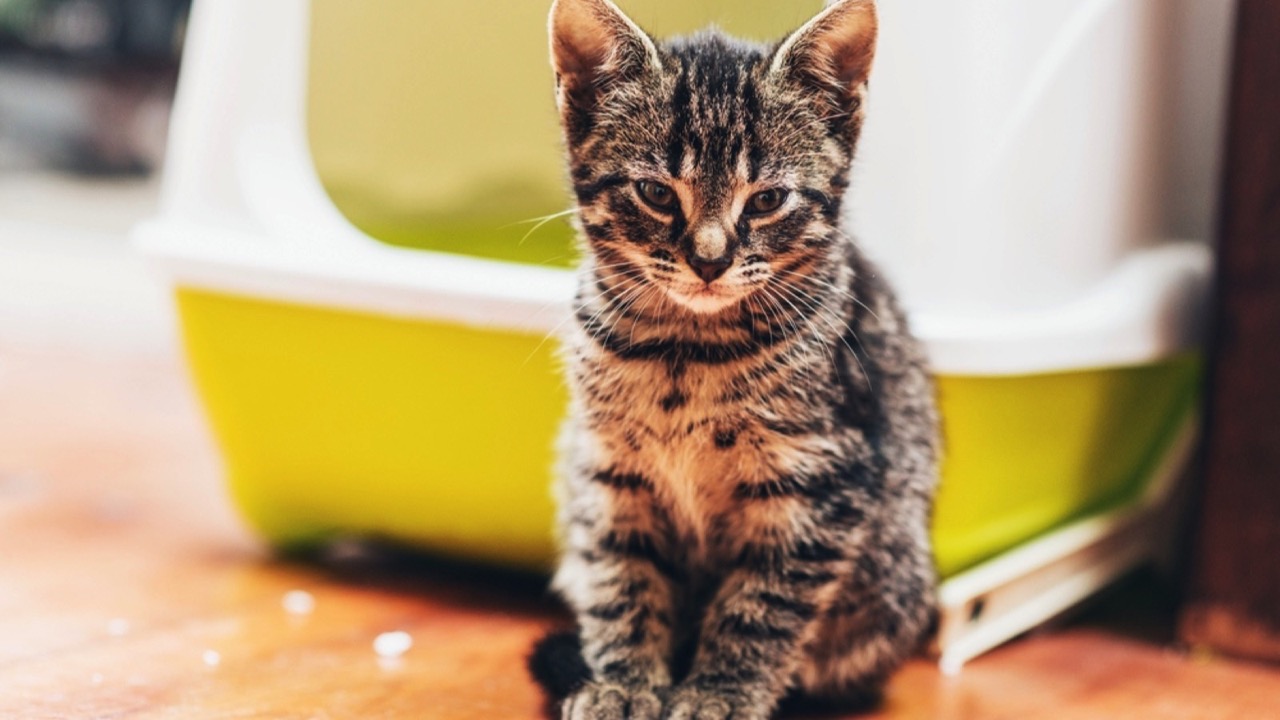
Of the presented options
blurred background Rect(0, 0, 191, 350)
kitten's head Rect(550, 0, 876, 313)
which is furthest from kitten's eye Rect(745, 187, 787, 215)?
blurred background Rect(0, 0, 191, 350)

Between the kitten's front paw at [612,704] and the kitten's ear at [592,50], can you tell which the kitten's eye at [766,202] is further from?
the kitten's front paw at [612,704]

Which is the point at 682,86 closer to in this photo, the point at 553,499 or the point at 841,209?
the point at 841,209

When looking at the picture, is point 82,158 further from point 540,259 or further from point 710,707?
point 710,707

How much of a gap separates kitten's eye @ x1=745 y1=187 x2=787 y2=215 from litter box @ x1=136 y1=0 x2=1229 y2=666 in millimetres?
241

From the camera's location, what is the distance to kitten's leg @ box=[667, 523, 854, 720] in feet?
3.63

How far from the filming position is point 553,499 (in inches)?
55.9

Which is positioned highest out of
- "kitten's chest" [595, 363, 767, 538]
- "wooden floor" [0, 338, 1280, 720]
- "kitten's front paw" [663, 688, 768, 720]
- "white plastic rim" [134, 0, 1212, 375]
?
"white plastic rim" [134, 0, 1212, 375]

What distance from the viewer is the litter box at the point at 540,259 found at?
4.17 feet

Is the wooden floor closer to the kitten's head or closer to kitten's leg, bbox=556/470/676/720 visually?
kitten's leg, bbox=556/470/676/720

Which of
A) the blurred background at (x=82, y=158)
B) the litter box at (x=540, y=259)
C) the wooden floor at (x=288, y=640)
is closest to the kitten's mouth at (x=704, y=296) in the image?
the litter box at (x=540, y=259)

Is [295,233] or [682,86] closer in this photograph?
[682,86]

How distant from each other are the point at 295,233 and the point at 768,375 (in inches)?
25.9

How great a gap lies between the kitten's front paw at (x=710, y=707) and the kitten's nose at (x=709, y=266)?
348mm

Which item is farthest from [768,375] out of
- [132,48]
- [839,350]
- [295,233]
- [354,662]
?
[132,48]
